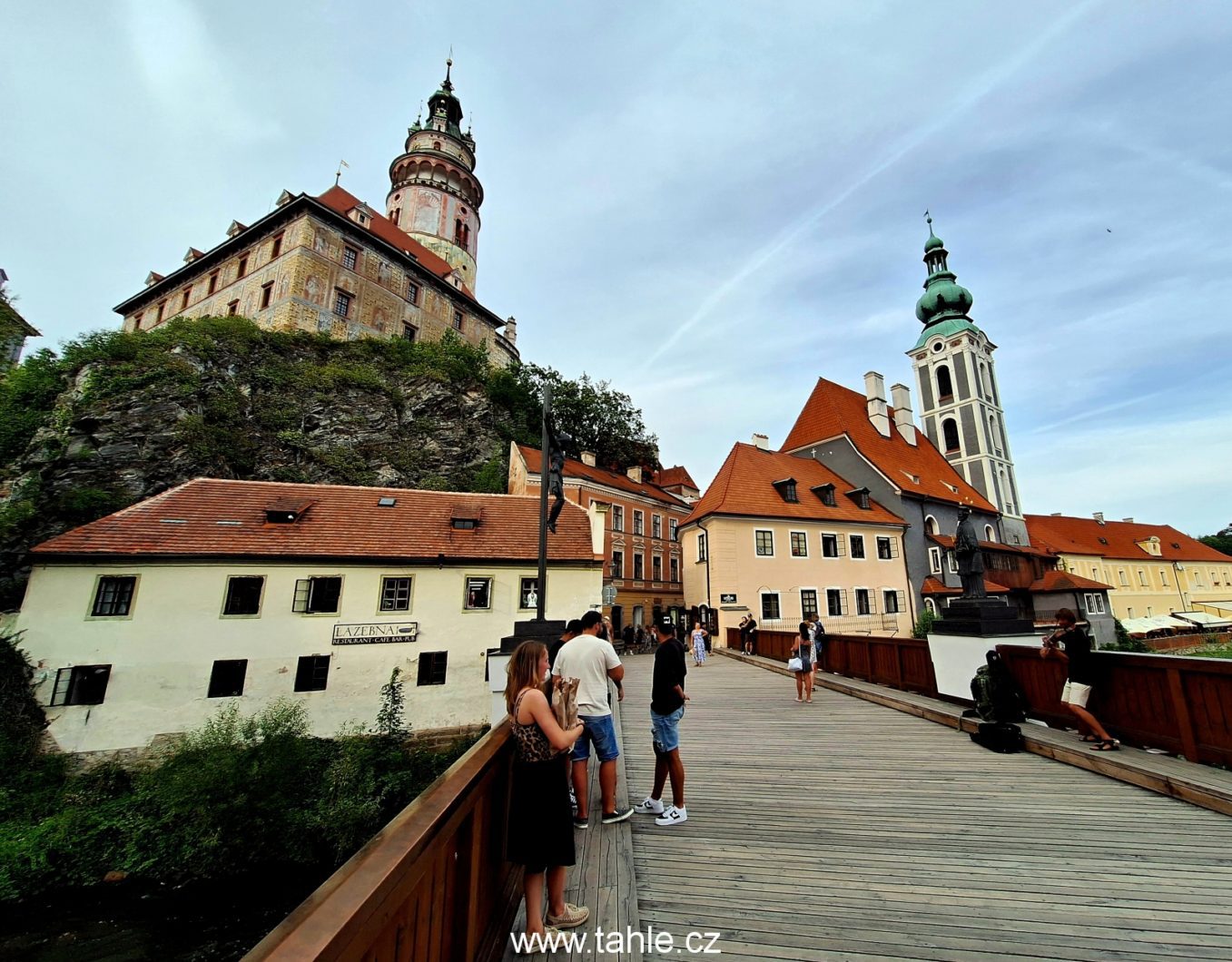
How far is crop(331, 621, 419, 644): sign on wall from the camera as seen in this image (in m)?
17.2

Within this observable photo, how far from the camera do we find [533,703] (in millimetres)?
2928

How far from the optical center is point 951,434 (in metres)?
44.3

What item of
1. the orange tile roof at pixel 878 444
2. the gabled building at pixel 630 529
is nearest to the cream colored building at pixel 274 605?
→ the gabled building at pixel 630 529

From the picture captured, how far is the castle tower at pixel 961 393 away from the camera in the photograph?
41188 mm

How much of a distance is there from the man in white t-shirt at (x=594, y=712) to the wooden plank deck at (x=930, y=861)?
0.88ft

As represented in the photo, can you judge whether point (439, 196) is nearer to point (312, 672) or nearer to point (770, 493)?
point (770, 493)

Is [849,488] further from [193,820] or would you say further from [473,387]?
[193,820]

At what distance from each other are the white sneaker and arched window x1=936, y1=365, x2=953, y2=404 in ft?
165

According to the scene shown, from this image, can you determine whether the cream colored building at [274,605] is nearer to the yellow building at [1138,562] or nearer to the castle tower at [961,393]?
the castle tower at [961,393]

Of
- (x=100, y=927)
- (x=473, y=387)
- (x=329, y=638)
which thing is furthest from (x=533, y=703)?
(x=473, y=387)

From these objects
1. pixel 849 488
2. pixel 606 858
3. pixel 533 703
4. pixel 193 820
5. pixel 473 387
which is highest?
pixel 473 387

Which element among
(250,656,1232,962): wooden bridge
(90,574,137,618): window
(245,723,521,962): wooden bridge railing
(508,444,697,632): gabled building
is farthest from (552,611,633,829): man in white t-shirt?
(508,444,697,632): gabled building

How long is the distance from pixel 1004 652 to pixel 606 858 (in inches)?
289

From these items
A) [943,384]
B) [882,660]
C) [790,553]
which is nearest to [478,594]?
[882,660]
